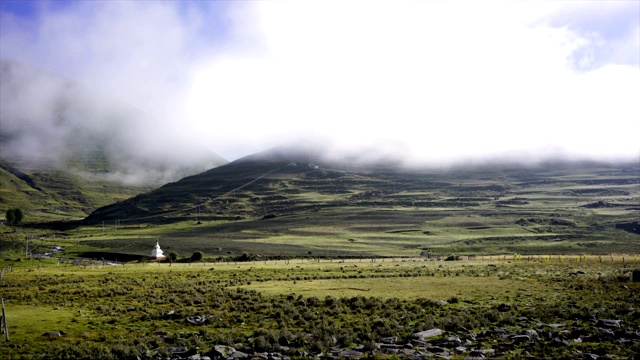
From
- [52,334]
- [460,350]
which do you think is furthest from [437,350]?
[52,334]

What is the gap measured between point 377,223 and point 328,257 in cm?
7399

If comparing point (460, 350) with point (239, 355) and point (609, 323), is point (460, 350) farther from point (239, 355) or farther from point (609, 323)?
point (609, 323)

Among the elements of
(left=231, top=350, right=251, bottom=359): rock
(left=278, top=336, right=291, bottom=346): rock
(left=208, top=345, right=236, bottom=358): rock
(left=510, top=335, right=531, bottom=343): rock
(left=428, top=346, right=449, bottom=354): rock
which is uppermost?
(left=208, top=345, right=236, bottom=358): rock

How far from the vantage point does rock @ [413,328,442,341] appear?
25531 millimetres

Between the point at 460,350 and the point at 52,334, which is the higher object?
the point at 52,334

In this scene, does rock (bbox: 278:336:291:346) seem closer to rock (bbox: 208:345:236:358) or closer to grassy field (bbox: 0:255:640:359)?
grassy field (bbox: 0:255:640:359)

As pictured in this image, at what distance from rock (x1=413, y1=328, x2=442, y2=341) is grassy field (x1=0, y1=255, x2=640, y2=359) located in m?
0.34

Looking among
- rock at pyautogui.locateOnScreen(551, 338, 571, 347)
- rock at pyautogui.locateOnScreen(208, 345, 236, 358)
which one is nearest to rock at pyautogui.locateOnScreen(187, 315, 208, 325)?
rock at pyautogui.locateOnScreen(208, 345, 236, 358)

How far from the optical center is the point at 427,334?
25.9 m

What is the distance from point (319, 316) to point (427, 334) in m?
7.66

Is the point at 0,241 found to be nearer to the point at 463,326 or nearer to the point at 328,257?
the point at 328,257

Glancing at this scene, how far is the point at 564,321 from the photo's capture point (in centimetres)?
2941

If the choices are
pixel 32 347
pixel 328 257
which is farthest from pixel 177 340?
pixel 328 257

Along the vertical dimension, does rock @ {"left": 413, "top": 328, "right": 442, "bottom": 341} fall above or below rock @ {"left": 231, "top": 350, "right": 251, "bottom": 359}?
below
